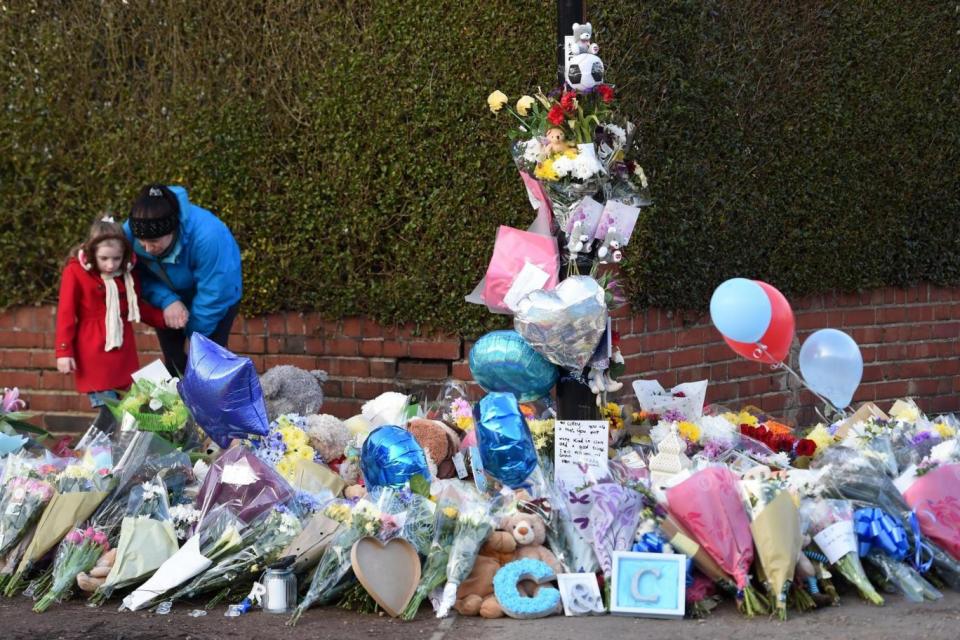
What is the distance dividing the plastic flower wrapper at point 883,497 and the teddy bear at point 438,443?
1510mm

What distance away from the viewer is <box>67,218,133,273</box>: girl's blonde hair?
6.21 meters

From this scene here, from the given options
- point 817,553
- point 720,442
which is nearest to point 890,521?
point 817,553

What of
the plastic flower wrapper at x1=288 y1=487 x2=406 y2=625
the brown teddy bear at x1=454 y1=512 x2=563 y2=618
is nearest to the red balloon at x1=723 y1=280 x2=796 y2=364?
the brown teddy bear at x1=454 y1=512 x2=563 y2=618

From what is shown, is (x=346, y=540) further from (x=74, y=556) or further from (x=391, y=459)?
(x=74, y=556)

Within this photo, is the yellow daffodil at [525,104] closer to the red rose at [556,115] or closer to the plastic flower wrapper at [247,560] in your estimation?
the red rose at [556,115]

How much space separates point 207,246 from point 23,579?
1.99 metres

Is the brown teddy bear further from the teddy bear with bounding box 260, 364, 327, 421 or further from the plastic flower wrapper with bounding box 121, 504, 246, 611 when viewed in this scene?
the teddy bear with bounding box 260, 364, 327, 421

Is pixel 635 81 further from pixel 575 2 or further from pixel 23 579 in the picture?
pixel 23 579

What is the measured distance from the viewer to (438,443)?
5348 millimetres

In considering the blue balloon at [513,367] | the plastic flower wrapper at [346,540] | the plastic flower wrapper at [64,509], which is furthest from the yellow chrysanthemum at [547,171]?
the plastic flower wrapper at [64,509]

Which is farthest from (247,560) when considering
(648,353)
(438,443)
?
(648,353)

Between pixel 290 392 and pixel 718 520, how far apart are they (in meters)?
2.54

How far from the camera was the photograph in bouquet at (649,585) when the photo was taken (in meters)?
4.33

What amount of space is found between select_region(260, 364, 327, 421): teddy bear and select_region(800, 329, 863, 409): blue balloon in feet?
7.50
